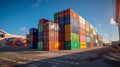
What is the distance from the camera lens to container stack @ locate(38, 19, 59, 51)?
3341 centimetres

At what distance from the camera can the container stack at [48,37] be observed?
110 ft

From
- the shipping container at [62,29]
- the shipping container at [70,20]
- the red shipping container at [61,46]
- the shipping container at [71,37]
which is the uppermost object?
the shipping container at [70,20]

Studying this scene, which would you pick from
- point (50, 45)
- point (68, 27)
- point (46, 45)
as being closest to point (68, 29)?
point (68, 27)

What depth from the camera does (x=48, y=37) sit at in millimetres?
33219

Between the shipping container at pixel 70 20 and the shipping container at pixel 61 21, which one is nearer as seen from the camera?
the shipping container at pixel 70 20

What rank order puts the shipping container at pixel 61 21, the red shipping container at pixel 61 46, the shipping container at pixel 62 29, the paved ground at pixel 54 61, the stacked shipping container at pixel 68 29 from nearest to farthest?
1. the paved ground at pixel 54 61
2. the stacked shipping container at pixel 68 29
3. the red shipping container at pixel 61 46
4. the shipping container at pixel 62 29
5. the shipping container at pixel 61 21

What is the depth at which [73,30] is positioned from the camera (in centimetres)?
4000

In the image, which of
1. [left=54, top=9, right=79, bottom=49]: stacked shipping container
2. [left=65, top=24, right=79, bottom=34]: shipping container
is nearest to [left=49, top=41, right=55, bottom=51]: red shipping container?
[left=54, top=9, right=79, bottom=49]: stacked shipping container

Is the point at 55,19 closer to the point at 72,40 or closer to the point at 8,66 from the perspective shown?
the point at 72,40

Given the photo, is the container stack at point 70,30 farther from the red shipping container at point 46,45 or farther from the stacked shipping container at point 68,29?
the red shipping container at point 46,45

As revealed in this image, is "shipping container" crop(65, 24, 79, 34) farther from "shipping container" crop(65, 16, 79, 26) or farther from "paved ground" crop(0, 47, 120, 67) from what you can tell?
"paved ground" crop(0, 47, 120, 67)

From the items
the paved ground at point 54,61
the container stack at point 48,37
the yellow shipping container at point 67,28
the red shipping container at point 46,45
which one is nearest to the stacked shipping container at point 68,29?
the yellow shipping container at point 67,28

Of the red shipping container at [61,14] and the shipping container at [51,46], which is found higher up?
the red shipping container at [61,14]

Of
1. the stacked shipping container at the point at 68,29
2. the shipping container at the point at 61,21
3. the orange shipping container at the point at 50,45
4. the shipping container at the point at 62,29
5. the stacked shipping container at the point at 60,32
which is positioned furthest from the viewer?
the shipping container at the point at 61,21
